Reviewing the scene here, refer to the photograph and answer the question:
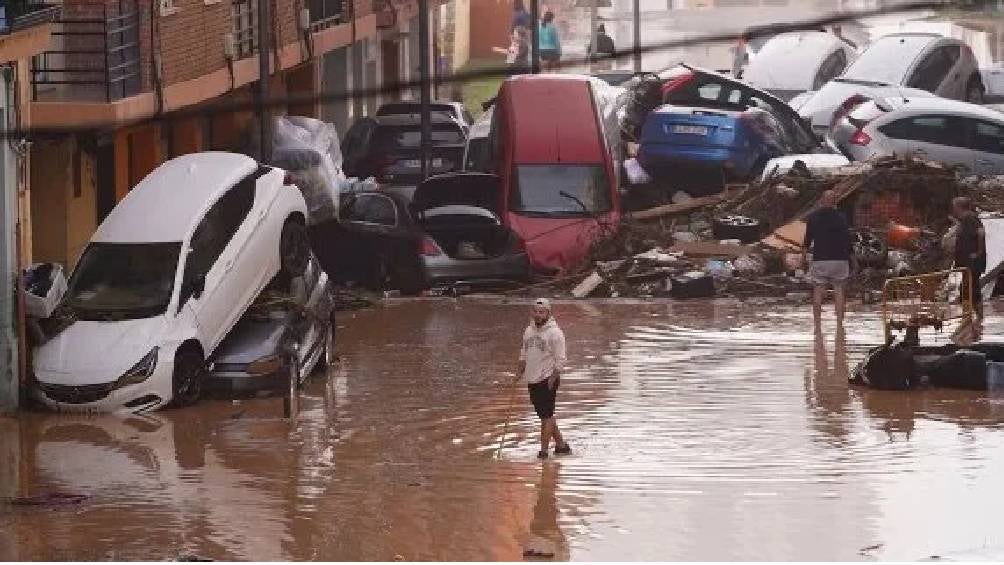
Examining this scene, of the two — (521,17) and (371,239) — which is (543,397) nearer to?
(371,239)

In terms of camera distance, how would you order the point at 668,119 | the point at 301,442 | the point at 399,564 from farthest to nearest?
the point at 668,119, the point at 301,442, the point at 399,564

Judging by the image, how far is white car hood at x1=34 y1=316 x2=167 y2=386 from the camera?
22.8 m

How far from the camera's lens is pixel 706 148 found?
Result: 36.2 meters

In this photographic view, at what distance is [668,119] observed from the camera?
36656 mm

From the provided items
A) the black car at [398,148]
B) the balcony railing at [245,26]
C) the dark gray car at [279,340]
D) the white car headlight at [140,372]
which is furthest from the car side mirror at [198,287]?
the black car at [398,148]

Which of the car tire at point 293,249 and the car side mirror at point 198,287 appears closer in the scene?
the car side mirror at point 198,287

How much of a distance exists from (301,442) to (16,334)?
3.35 meters

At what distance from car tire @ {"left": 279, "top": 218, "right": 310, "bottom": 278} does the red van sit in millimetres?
6127

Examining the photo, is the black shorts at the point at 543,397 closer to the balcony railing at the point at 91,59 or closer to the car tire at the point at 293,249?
the car tire at the point at 293,249

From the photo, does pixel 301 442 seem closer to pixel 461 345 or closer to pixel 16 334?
pixel 16 334

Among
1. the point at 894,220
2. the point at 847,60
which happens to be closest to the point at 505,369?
the point at 894,220

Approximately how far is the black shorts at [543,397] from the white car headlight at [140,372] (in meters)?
4.14

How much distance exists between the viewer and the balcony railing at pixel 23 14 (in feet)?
78.4

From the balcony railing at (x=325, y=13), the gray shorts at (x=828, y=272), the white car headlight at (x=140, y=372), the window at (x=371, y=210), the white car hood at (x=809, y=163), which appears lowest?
the white car headlight at (x=140, y=372)
